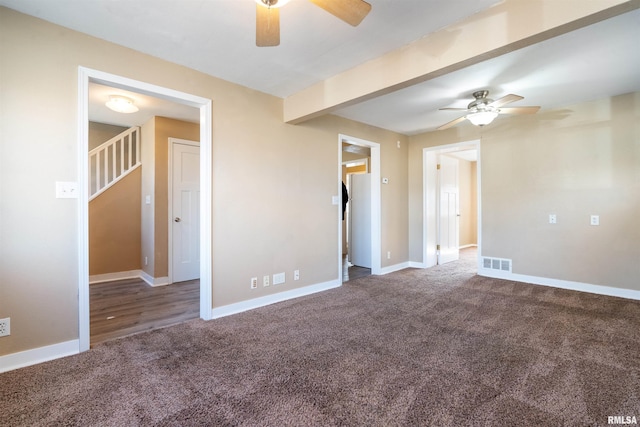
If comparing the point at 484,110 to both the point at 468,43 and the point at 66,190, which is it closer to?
the point at 468,43

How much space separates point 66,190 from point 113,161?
280cm

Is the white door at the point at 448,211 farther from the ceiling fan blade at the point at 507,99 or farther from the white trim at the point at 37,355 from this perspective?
the white trim at the point at 37,355

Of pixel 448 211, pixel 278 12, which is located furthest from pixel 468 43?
pixel 448 211

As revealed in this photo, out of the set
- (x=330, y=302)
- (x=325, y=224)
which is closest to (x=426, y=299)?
(x=330, y=302)

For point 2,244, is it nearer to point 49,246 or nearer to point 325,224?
point 49,246

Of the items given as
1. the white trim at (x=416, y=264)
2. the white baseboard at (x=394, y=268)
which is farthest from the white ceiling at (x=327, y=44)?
the white trim at (x=416, y=264)

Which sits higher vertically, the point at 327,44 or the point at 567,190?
the point at 327,44

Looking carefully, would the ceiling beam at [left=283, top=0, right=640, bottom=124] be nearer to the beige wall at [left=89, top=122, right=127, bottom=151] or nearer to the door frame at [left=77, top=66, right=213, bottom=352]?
the door frame at [left=77, top=66, right=213, bottom=352]

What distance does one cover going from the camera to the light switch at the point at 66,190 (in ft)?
7.20

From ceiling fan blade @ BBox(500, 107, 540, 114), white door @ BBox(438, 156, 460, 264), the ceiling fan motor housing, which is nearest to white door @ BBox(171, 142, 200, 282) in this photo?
the ceiling fan motor housing

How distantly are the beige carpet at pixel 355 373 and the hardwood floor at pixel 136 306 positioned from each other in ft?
0.97

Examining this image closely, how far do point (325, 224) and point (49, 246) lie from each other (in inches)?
112

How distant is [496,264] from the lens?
4574 millimetres

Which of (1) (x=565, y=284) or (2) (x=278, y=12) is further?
(1) (x=565, y=284)
